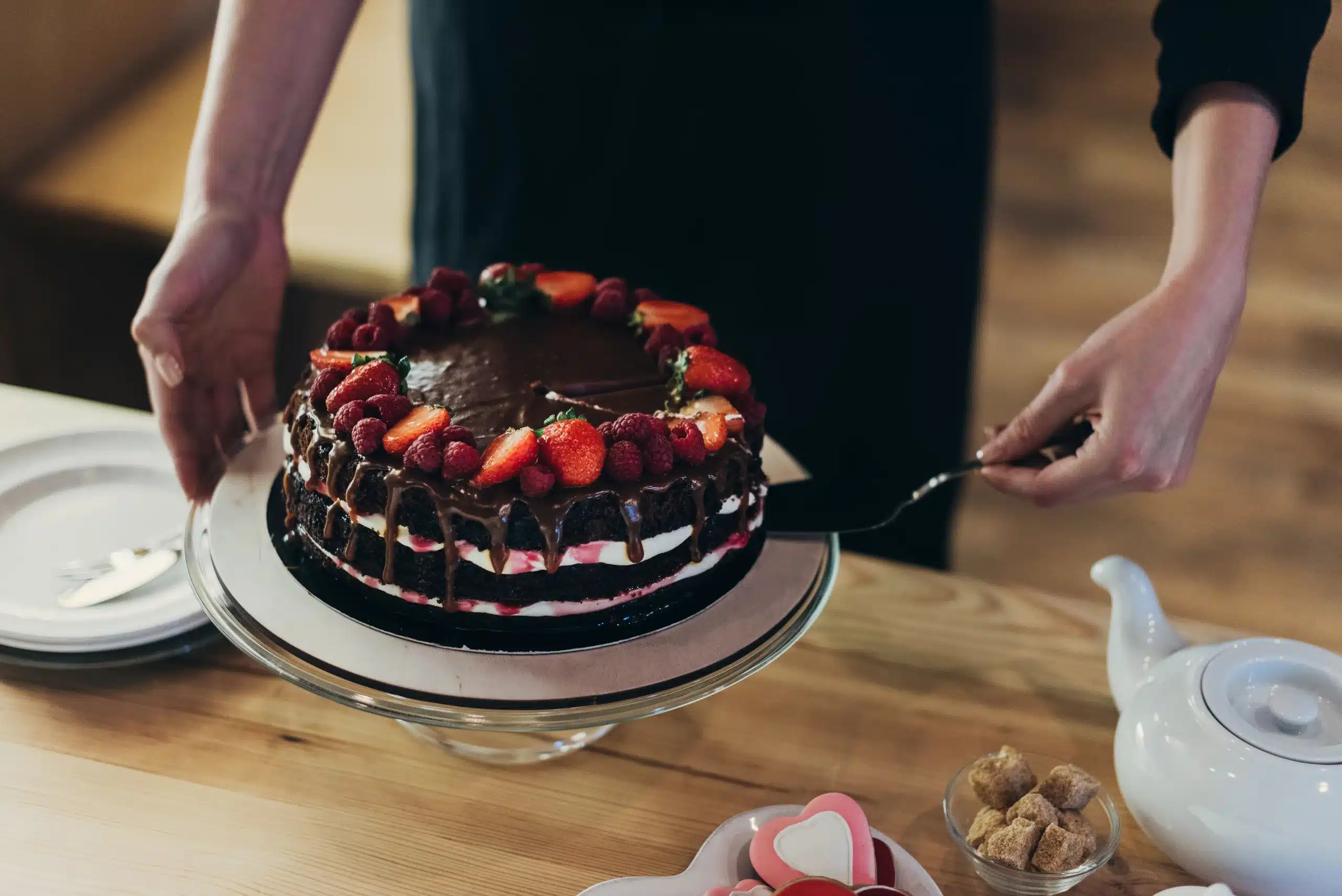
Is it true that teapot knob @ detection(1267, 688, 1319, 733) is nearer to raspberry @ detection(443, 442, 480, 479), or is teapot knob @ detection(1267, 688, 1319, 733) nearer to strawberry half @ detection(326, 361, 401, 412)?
raspberry @ detection(443, 442, 480, 479)

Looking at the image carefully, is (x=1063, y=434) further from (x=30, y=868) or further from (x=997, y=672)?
→ (x=30, y=868)

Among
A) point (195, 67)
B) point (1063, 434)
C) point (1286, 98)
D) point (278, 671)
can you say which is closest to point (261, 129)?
point (278, 671)

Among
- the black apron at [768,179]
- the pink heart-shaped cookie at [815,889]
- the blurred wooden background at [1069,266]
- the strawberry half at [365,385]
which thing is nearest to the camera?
the pink heart-shaped cookie at [815,889]

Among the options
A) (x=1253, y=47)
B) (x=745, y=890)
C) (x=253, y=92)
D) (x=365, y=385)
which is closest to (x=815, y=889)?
(x=745, y=890)

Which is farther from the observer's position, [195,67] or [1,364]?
[195,67]

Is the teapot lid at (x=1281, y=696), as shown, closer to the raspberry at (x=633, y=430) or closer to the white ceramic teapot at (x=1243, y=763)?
the white ceramic teapot at (x=1243, y=763)

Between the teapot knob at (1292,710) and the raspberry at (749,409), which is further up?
the raspberry at (749,409)


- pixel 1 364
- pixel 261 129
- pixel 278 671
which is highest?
pixel 261 129

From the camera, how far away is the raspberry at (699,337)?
5.04 feet

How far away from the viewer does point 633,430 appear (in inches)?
49.7

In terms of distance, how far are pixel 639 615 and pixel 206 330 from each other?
81cm

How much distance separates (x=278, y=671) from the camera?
3.84ft

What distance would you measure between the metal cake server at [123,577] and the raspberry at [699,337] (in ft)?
2.34

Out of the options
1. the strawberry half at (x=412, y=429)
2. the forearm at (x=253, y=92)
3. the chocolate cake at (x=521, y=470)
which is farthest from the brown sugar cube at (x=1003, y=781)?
the forearm at (x=253, y=92)
